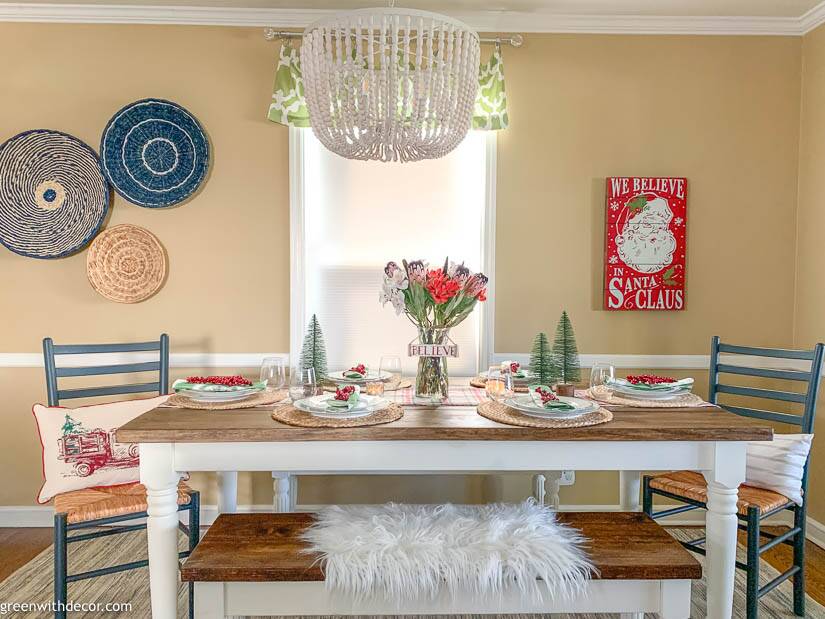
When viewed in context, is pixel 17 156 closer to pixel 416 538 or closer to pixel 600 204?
pixel 416 538

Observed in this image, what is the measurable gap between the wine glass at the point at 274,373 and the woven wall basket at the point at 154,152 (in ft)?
4.29

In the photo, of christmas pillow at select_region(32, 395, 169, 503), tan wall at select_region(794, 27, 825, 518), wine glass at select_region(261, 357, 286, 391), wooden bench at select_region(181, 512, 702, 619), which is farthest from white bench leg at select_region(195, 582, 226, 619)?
tan wall at select_region(794, 27, 825, 518)

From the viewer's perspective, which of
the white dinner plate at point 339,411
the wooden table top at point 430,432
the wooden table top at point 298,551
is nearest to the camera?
the wooden table top at point 298,551

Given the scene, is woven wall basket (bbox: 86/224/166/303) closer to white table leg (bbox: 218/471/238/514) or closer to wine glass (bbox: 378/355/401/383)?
white table leg (bbox: 218/471/238/514)

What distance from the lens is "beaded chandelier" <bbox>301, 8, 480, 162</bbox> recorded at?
1.86m

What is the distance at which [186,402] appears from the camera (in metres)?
2.08

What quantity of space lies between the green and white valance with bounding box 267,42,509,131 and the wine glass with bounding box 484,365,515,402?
4.31 ft

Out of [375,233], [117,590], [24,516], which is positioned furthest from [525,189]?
[24,516]

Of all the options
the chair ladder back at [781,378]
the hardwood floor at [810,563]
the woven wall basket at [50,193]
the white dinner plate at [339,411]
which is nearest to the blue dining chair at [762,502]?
the chair ladder back at [781,378]

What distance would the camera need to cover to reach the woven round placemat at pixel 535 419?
5.88 ft

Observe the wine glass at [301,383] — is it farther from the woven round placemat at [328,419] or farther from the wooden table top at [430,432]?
the wooden table top at [430,432]

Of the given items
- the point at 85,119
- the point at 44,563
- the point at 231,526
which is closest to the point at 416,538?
the point at 231,526

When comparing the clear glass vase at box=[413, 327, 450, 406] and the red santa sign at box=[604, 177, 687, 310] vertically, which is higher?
the red santa sign at box=[604, 177, 687, 310]

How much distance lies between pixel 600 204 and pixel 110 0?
2.58 meters
